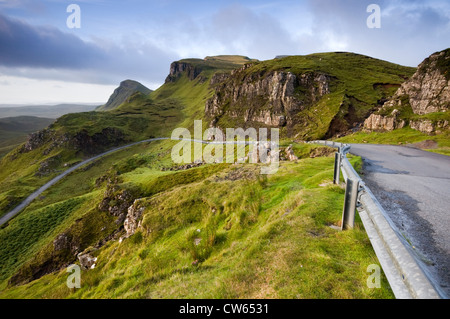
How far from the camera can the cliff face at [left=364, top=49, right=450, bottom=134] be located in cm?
3797

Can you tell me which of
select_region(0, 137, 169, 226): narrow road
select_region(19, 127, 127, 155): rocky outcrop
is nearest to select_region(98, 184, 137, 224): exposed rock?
select_region(0, 137, 169, 226): narrow road

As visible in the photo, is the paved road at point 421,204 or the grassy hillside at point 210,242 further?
the grassy hillside at point 210,242

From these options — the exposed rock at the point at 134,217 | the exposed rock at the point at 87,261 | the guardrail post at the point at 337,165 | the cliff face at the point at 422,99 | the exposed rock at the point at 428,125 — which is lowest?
the exposed rock at the point at 87,261

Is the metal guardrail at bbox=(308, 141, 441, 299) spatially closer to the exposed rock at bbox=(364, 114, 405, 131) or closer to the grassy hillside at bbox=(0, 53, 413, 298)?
the grassy hillside at bbox=(0, 53, 413, 298)

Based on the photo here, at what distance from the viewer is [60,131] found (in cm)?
11175

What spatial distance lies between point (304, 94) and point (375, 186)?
69.0 m

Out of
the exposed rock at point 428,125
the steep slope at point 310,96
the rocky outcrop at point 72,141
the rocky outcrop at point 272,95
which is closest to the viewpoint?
the exposed rock at point 428,125

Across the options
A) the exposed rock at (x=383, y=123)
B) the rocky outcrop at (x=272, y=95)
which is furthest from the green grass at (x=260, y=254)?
the rocky outcrop at (x=272, y=95)

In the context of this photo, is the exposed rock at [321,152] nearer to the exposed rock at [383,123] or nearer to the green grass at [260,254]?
the green grass at [260,254]

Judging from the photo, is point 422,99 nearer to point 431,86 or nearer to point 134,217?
point 431,86

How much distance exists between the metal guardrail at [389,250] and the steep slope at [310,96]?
51.3 metres

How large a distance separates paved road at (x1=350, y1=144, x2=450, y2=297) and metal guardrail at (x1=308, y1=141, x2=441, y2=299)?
0.95 feet

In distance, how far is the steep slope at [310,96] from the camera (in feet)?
189
